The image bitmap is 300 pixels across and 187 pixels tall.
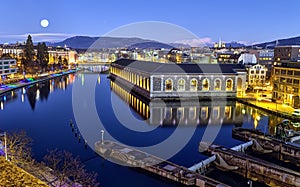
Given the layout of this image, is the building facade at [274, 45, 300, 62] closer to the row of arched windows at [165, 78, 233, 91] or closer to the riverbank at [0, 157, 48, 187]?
the row of arched windows at [165, 78, 233, 91]

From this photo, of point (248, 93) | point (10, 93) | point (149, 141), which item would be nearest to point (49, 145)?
point (149, 141)

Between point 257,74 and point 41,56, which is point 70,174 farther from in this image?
point 41,56

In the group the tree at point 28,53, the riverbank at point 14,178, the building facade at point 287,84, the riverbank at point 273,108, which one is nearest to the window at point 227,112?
the riverbank at point 273,108

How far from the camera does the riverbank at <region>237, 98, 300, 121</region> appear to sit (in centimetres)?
1819

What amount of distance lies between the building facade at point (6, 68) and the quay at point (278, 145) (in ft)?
103

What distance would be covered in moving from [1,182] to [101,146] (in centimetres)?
821

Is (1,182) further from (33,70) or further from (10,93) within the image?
(33,70)

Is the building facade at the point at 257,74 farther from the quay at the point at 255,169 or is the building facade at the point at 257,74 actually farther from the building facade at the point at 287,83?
the quay at the point at 255,169

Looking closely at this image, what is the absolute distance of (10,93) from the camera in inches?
1078

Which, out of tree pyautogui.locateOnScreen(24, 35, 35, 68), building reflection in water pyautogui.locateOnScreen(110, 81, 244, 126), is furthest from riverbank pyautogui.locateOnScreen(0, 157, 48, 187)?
tree pyautogui.locateOnScreen(24, 35, 35, 68)

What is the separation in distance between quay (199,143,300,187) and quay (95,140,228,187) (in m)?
1.95

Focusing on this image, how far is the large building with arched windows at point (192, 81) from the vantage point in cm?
2508

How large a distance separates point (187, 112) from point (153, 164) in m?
10.0

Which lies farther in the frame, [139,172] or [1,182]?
[139,172]
